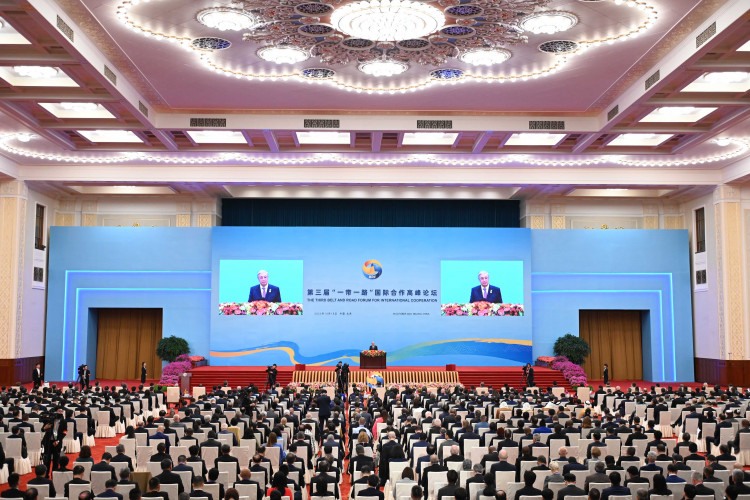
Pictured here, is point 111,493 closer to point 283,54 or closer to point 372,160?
point 283,54

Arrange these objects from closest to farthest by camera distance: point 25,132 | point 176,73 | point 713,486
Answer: point 713,486, point 176,73, point 25,132

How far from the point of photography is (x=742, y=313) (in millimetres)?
24406

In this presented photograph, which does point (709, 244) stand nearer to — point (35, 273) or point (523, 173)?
point (523, 173)

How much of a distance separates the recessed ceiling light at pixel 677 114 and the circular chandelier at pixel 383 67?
700 centimetres

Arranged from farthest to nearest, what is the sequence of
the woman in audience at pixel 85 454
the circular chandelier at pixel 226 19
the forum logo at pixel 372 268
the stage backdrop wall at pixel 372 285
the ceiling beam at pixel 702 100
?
the forum logo at pixel 372 268, the stage backdrop wall at pixel 372 285, the ceiling beam at pixel 702 100, the circular chandelier at pixel 226 19, the woman in audience at pixel 85 454

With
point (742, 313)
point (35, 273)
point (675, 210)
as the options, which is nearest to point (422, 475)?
point (742, 313)

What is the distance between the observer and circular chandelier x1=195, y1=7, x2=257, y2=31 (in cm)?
1337

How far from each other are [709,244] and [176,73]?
19042 millimetres

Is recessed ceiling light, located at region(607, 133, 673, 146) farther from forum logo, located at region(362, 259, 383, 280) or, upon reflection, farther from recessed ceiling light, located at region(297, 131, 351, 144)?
forum logo, located at region(362, 259, 383, 280)

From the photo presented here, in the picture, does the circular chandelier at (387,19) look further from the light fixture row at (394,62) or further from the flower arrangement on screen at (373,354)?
the flower arrangement on screen at (373,354)

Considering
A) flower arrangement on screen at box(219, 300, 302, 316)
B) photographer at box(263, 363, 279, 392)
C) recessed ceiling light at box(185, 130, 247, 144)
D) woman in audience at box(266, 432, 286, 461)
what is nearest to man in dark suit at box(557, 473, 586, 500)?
woman in audience at box(266, 432, 286, 461)

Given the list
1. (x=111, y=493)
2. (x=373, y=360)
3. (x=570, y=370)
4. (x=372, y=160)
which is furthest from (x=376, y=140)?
(x=111, y=493)

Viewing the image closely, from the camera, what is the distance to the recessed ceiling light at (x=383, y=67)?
52.9ft

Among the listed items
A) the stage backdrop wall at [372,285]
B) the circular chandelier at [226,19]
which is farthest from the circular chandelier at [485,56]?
the stage backdrop wall at [372,285]
